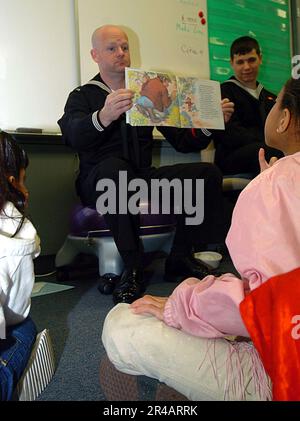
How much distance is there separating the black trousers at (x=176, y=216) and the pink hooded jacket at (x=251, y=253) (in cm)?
73

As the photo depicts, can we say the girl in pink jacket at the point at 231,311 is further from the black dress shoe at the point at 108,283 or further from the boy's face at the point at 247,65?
the boy's face at the point at 247,65

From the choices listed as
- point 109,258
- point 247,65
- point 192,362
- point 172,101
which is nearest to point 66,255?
point 109,258

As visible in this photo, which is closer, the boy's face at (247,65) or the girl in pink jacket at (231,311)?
the girl in pink jacket at (231,311)

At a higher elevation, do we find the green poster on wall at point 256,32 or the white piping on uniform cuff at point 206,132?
the green poster on wall at point 256,32

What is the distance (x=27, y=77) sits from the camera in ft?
5.48

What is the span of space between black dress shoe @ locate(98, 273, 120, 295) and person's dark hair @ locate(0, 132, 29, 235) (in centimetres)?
69

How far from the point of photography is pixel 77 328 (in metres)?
1.05

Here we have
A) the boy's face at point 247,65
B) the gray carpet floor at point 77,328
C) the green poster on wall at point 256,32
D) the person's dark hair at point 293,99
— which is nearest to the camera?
the person's dark hair at point 293,99

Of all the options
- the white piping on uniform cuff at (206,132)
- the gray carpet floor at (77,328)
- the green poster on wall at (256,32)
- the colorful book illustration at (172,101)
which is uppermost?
the green poster on wall at (256,32)

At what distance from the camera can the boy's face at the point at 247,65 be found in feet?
6.50

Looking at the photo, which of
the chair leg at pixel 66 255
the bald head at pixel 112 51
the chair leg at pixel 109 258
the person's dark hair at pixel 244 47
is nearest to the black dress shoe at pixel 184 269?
the chair leg at pixel 109 258

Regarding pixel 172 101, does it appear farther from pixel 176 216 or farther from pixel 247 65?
pixel 247 65

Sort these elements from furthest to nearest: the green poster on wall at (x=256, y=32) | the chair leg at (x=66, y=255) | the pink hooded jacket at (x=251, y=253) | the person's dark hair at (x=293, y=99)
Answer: the green poster on wall at (x=256, y=32) < the chair leg at (x=66, y=255) < the person's dark hair at (x=293, y=99) < the pink hooded jacket at (x=251, y=253)

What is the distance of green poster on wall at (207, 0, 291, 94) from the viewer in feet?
7.34
